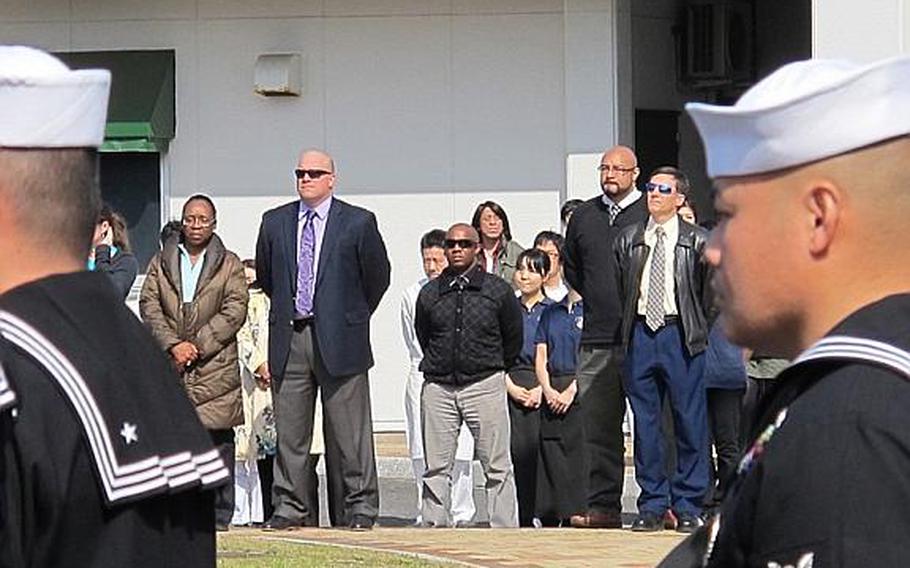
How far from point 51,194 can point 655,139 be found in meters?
17.2

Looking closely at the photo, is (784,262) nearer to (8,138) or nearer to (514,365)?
(8,138)

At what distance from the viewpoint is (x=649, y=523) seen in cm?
1168

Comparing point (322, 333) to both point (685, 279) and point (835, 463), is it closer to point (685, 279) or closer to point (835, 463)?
point (685, 279)

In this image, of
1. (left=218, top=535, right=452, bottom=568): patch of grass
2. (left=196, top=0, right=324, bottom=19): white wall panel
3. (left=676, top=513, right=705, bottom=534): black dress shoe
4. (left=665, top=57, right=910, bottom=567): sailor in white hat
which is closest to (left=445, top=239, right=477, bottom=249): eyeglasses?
(left=676, top=513, right=705, bottom=534): black dress shoe

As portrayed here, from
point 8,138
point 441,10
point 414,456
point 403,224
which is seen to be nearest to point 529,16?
point 441,10

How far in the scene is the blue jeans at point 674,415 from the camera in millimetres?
11602

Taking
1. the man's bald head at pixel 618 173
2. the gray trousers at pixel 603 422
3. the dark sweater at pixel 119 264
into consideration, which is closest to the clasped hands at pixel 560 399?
the gray trousers at pixel 603 422

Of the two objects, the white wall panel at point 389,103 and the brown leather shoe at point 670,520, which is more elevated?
the white wall panel at point 389,103

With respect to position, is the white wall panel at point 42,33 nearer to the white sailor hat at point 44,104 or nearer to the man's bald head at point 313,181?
the man's bald head at point 313,181

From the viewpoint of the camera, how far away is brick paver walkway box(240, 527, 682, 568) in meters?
10.4

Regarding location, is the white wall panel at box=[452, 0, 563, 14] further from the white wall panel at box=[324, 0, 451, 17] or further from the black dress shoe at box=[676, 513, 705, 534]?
the black dress shoe at box=[676, 513, 705, 534]

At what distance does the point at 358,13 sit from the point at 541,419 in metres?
7.41

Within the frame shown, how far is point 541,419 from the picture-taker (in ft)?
42.8

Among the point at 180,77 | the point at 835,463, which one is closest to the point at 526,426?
the point at 180,77
